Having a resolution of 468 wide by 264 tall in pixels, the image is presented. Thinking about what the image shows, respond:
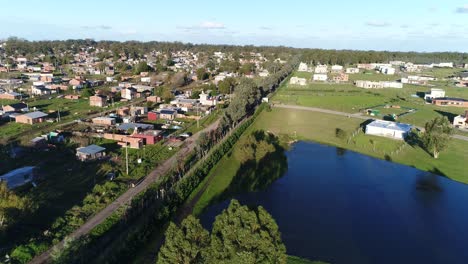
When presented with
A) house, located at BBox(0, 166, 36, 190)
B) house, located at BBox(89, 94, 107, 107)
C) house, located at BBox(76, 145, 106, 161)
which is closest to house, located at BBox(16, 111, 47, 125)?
house, located at BBox(89, 94, 107, 107)

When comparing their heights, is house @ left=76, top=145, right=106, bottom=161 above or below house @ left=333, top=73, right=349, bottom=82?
below

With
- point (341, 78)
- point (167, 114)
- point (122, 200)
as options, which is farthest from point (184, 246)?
point (341, 78)

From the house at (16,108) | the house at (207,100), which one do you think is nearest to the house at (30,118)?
the house at (16,108)

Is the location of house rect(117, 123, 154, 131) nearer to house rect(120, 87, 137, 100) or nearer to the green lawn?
the green lawn

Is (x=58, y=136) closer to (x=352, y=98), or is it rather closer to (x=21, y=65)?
(x=352, y=98)

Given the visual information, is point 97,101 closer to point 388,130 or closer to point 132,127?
point 132,127

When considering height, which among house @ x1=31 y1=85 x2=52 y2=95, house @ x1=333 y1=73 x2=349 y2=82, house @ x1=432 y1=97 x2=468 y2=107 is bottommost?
house @ x1=31 y1=85 x2=52 y2=95
